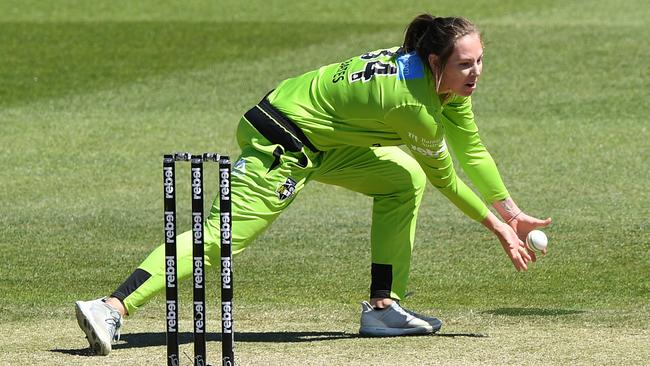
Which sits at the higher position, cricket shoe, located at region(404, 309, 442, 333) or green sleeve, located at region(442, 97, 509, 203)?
green sleeve, located at region(442, 97, 509, 203)

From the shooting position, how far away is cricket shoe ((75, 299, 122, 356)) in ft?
22.6

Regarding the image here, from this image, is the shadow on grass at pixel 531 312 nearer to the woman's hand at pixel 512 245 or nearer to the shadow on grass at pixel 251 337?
the shadow on grass at pixel 251 337

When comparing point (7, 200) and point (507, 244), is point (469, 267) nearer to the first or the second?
point (507, 244)

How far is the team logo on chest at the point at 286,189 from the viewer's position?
286 inches

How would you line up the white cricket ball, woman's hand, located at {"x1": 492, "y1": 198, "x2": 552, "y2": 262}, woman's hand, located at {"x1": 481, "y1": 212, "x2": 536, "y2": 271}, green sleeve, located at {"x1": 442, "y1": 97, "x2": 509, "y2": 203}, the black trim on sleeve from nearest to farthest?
the black trim on sleeve, woman's hand, located at {"x1": 481, "y1": 212, "x2": 536, "y2": 271}, the white cricket ball, woman's hand, located at {"x1": 492, "y1": 198, "x2": 552, "y2": 262}, green sleeve, located at {"x1": 442, "y1": 97, "x2": 509, "y2": 203}

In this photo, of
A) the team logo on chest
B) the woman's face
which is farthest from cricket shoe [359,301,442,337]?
the woman's face

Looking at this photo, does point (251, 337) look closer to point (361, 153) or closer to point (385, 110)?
point (361, 153)

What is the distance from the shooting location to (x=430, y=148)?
281 inches

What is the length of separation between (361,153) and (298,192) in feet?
1.39

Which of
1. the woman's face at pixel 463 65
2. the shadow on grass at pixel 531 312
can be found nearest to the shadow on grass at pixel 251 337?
the shadow on grass at pixel 531 312

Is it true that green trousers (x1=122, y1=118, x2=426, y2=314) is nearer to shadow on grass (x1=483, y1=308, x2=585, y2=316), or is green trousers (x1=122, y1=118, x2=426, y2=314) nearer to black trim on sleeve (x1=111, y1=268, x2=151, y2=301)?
black trim on sleeve (x1=111, y1=268, x2=151, y2=301)

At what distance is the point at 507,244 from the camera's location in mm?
7246

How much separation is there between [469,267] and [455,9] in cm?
1649

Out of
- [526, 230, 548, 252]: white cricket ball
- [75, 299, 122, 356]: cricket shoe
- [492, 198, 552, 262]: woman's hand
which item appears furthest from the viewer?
[492, 198, 552, 262]: woman's hand
